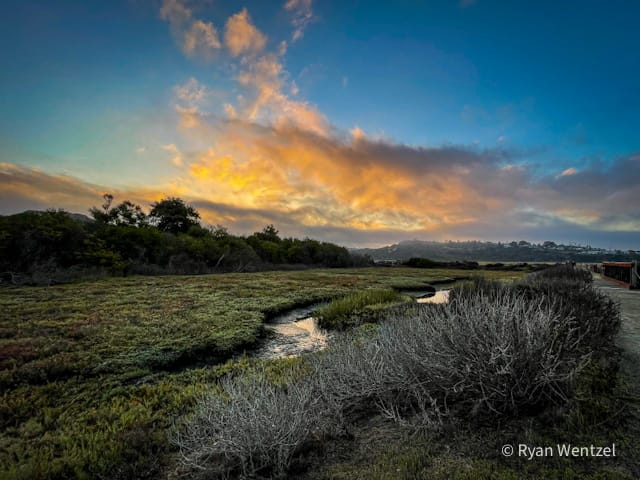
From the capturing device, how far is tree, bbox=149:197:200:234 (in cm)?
5794

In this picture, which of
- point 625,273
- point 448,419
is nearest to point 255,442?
point 448,419

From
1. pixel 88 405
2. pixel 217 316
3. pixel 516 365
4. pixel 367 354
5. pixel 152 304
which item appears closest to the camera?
pixel 516 365

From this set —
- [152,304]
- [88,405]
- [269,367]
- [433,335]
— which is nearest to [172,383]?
[88,405]

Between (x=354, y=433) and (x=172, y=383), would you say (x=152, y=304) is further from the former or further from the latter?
(x=354, y=433)

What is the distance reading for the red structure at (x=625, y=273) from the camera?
56.3ft

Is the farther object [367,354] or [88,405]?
[88,405]

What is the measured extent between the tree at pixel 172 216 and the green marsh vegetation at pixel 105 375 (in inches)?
1750

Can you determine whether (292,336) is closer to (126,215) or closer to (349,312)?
(349,312)

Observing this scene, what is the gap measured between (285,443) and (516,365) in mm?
2932

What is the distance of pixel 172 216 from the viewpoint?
58250 millimetres

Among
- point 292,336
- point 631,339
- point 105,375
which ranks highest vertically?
point 631,339

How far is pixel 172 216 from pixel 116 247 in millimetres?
23645

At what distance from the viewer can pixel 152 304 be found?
15820mm

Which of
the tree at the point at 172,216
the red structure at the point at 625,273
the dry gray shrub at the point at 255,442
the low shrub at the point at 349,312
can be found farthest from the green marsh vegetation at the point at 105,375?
the tree at the point at 172,216
